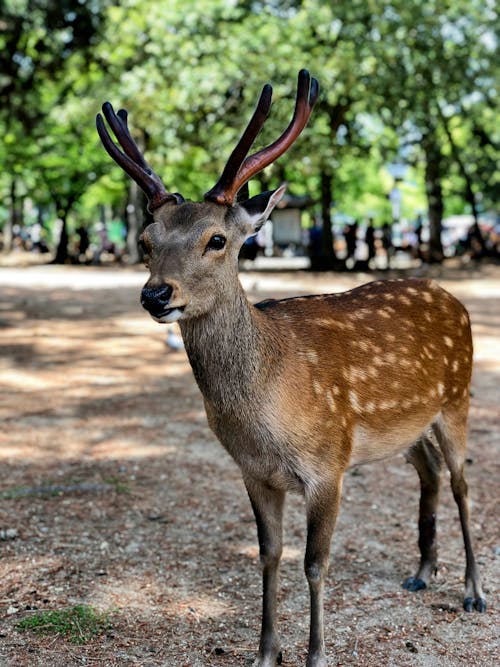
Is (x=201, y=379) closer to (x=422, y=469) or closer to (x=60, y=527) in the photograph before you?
(x=422, y=469)

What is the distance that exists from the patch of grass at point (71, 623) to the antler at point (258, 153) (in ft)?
6.54

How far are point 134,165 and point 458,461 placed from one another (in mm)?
2169

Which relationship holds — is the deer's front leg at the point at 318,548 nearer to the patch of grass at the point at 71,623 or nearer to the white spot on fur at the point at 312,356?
the white spot on fur at the point at 312,356

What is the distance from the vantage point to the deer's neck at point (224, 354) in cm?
321

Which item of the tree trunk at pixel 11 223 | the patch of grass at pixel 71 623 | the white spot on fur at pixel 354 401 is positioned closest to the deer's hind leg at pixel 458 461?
the white spot on fur at pixel 354 401

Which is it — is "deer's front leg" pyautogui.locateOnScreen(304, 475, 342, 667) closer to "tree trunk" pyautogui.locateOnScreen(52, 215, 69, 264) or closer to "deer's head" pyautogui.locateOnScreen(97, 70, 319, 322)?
"deer's head" pyautogui.locateOnScreen(97, 70, 319, 322)

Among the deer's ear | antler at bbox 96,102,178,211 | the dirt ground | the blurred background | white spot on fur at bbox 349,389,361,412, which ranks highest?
the blurred background

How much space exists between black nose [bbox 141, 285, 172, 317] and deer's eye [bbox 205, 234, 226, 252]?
0.28 m

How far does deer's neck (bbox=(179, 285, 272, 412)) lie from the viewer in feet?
10.5

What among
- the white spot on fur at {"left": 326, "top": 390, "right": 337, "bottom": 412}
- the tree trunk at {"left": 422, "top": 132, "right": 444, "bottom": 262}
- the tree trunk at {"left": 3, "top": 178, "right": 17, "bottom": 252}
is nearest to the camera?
the white spot on fur at {"left": 326, "top": 390, "right": 337, "bottom": 412}

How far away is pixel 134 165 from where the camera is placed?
3361mm

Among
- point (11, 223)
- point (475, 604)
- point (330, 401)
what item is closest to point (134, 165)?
point (330, 401)

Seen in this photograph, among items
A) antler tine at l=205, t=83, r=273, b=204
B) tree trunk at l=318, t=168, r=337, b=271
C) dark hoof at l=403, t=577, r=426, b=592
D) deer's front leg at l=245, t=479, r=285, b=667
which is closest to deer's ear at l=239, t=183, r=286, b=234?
antler tine at l=205, t=83, r=273, b=204

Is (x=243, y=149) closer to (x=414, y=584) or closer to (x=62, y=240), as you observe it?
(x=414, y=584)
